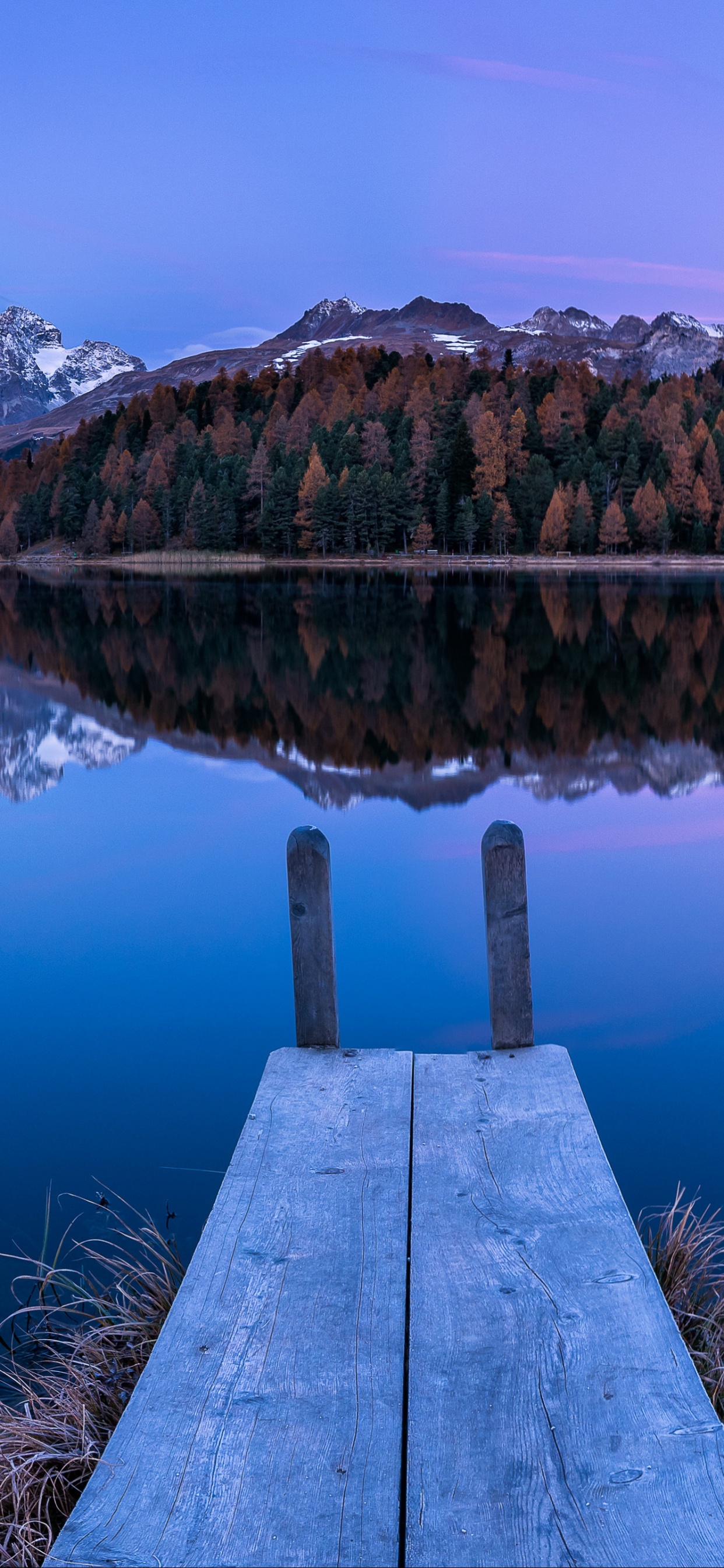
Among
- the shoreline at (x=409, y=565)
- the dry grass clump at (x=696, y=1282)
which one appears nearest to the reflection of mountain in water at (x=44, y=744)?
the dry grass clump at (x=696, y=1282)

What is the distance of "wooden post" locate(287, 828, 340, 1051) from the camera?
5.10m

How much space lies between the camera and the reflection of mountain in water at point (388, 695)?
15.5m

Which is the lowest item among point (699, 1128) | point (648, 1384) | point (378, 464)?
point (699, 1128)

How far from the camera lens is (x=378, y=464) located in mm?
120938

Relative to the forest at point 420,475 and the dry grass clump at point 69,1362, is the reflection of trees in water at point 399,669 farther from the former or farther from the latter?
the forest at point 420,475

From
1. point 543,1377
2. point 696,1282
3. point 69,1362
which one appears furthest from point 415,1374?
point 696,1282

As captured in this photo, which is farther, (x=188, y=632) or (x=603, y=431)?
(x=603, y=431)

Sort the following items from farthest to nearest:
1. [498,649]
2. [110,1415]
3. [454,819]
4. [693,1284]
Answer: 1. [498,649]
2. [454,819]
3. [693,1284]
4. [110,1415]

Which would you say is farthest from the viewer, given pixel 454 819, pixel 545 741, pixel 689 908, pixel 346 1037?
pixel 545 741

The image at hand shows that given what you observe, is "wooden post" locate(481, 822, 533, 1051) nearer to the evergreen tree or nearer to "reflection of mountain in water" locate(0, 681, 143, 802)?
"reflection of mountain in water" locate(0, 681, 143, 802)

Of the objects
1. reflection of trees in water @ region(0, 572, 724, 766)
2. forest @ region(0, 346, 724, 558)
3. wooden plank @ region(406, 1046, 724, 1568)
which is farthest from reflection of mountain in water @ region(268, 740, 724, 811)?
forest @ region(0, 346, 724, 558)

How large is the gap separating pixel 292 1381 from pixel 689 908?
7172 mm

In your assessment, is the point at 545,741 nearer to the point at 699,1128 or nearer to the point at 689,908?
the point at 689,908

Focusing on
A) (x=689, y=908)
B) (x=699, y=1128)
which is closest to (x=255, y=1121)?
(x=699, y=1128)
